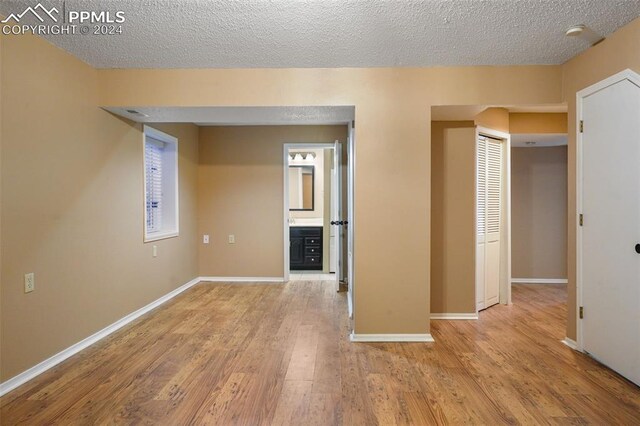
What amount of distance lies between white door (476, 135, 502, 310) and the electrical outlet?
377 centimetres

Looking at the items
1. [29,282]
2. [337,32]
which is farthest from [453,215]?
[29,282]

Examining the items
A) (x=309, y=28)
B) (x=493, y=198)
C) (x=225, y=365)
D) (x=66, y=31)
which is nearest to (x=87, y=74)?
(x=66, y=31)

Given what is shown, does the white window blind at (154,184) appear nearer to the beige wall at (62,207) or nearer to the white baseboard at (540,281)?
the beige wall at (62,207)

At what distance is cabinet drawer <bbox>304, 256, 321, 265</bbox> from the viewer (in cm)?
575

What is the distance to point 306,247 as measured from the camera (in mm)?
5750

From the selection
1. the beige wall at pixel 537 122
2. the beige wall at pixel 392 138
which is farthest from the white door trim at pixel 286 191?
the beige wall at pixel 537 122

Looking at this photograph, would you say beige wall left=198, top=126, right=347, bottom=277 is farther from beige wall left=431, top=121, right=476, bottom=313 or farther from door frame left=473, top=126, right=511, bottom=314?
door frame left=473, top=126, right=511, bottom=314

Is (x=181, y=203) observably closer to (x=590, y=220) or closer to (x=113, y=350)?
(x=113, y=350)

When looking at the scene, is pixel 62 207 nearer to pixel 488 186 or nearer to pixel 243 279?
pixel 243 279

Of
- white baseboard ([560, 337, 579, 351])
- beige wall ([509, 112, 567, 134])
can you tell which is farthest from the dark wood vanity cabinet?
white baseboard ([560, 337, 579, 351])

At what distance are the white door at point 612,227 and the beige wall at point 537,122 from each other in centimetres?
152

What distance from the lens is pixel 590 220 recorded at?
257cm

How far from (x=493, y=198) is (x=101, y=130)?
13.1ft

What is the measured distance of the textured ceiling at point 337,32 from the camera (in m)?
2.03
